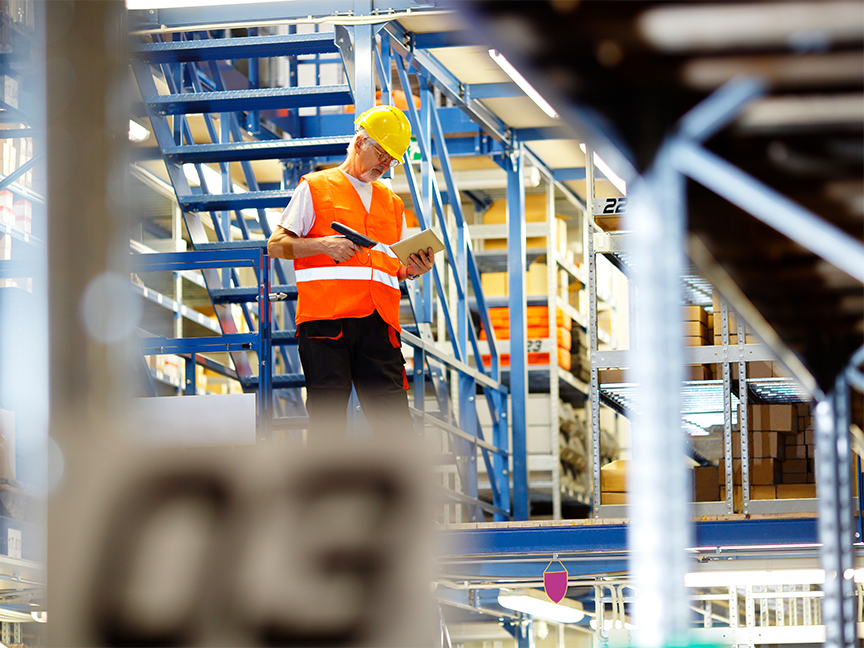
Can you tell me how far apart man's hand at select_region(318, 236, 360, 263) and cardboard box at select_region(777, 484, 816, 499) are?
365 cm

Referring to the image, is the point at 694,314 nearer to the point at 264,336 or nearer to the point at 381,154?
the point at 381,154

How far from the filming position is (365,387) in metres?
5.99

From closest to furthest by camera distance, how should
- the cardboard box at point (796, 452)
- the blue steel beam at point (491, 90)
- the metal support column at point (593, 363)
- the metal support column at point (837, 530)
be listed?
the metal support column at point (837, 530) < the cardboard box at point (796, 452) < the metal support column at point (593, 363) < the blue steel beam at point (491, 90)

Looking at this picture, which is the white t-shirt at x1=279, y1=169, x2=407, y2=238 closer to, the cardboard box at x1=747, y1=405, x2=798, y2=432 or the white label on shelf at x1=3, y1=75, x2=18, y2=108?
the white label on shelf at x1=3, y1=75, x2=18, y2=108

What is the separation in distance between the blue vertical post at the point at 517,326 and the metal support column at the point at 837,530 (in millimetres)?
6205

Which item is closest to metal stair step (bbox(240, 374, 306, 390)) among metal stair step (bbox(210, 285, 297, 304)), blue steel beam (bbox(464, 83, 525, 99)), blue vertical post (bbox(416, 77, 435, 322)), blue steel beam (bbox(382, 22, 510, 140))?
metal stair step (bbox(210, 285, 297, 304))

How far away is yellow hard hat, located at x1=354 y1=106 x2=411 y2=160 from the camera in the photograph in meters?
5.93

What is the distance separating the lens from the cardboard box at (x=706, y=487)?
25.8 ft

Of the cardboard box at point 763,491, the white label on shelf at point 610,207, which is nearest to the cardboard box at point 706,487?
the cardboard box at point 763,491

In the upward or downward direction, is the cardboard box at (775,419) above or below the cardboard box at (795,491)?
above

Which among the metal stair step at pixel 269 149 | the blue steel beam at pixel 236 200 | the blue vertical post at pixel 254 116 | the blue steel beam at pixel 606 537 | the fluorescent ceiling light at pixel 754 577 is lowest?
the fluorescent ceiling light at pixel 754 577

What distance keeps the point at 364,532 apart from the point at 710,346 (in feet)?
24.2

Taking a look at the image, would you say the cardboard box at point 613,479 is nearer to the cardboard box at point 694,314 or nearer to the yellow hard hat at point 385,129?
the cardboard box at point 694,314

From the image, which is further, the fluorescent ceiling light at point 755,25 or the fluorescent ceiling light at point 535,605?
the fluorescent ceiling light at point 535,605
